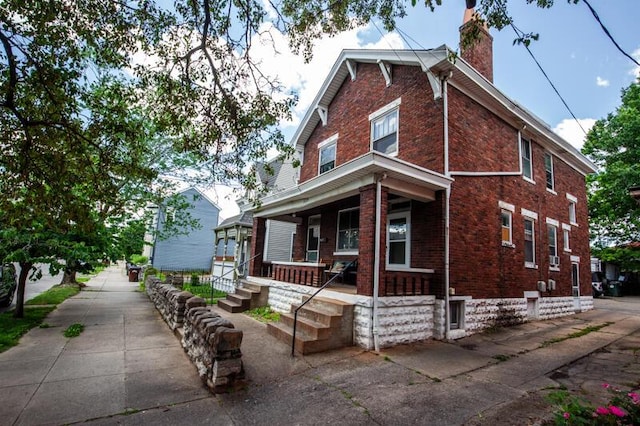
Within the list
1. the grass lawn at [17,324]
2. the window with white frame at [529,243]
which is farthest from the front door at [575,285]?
the grass lawn at [17,324]

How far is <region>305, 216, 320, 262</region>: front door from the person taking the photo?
12.7 m

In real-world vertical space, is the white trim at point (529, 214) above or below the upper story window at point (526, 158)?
below

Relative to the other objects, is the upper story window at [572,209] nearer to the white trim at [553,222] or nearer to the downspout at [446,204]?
the white trim at [553,222]

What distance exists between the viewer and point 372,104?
1080 cm

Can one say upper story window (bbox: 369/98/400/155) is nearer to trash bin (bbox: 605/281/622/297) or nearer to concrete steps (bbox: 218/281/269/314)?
concrete steps (bbox: 218/281/269/314)

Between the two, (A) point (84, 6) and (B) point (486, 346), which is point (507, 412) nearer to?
(B) point (486, 346)

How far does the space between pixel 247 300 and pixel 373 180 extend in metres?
5.96

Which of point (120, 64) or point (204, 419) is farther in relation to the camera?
point (120, 64)

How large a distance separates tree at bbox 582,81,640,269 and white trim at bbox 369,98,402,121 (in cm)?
1556

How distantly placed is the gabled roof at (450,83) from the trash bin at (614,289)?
46.4ft

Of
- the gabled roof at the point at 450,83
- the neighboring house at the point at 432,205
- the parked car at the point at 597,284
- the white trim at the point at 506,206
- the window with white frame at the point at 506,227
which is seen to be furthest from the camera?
the parked car at the point at 597,284

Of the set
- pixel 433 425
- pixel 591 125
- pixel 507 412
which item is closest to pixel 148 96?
pixel 433 425

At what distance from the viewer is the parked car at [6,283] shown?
30.8 ft

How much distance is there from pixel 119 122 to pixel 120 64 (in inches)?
36.3
